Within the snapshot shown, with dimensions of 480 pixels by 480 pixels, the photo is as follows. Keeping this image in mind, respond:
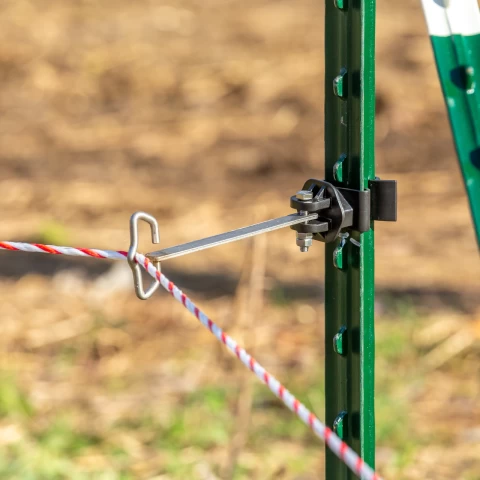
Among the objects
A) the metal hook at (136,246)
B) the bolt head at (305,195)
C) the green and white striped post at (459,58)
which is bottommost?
the metal hook at (136,246)

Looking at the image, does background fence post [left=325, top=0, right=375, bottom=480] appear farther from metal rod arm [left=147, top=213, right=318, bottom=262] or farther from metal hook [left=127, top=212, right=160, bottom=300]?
metal hook [left=127, top=212, right=160, bottom=300]

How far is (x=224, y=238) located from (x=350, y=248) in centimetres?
21

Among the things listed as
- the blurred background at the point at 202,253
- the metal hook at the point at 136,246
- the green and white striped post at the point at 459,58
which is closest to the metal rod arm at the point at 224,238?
the metal hook at the point at 136,246

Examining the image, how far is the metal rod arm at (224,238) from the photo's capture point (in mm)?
1104

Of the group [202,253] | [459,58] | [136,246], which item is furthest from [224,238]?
[202,253]

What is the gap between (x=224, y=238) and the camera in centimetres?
113

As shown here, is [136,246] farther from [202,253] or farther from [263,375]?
[202,253]

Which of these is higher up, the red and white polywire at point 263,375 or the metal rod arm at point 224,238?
the metal rod arm at point 224,238

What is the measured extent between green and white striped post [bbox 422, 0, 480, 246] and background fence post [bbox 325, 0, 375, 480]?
0.32 ft

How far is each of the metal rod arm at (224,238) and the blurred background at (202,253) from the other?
3.33 ft

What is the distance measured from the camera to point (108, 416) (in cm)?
284

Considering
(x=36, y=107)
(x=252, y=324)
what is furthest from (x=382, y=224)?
(x=36, y=107)

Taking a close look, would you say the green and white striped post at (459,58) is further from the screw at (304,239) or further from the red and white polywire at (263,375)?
the red and white polywire at (263,375)

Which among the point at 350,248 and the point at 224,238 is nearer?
the point at 224,238
